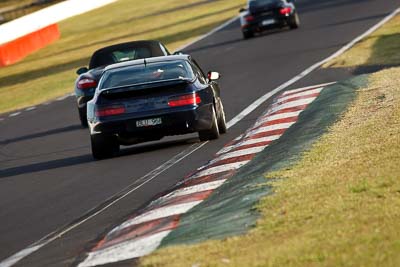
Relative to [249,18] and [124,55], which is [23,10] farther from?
[124,55]

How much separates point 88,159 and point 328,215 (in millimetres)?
9648

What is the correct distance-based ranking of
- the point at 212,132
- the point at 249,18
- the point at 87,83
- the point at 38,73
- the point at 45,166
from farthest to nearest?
the point at 249,18, the point at 38,73, the point at 87,83, the point at 45,166, the point at 212,132

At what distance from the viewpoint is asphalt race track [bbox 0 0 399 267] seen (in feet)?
38.3

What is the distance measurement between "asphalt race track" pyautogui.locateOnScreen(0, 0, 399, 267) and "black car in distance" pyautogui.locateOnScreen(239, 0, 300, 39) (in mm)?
2725

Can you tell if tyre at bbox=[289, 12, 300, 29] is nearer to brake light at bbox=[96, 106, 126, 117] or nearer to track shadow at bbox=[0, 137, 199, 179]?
track shadow at bbox=[0, 137, 199, 179]

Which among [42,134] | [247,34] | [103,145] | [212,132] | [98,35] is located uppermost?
[103,145]

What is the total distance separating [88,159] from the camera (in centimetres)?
1830

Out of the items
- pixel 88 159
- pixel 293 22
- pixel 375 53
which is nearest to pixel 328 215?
pixel 88 159

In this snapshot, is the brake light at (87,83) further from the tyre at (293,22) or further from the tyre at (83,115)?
the tyre at (293,22)

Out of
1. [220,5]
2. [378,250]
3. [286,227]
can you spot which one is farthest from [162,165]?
[220,5]

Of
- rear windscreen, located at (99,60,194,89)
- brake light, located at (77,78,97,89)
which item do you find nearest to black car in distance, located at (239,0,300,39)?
brake light, located at (77,78,97,89)

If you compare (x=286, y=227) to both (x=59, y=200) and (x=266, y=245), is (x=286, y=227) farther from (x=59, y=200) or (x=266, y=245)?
(x=59, y=200)

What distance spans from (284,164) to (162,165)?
3.84 meters

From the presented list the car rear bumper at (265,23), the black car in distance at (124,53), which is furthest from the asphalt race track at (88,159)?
the car rear bumper at (265,23)
